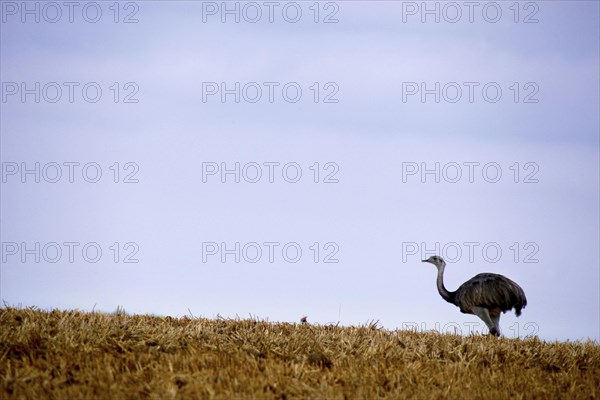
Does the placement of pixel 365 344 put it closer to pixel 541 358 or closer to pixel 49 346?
pixel 541 358

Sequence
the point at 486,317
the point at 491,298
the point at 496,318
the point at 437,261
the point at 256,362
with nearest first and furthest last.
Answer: the point at 256,362 < the point at 491,298 < the point at 486,317 < the point at 496,318 < the point at 437,261

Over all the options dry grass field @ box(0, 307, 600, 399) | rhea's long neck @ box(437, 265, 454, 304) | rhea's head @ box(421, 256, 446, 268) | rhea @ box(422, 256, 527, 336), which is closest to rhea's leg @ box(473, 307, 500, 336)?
rhea @ box(422, 256, 527, 336)

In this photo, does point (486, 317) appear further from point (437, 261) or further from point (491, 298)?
point (437, 261)

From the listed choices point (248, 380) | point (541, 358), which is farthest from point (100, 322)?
point (541, 358)

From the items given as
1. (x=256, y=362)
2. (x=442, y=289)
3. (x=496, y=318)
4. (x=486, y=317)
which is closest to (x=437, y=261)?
(x=442, y=289)

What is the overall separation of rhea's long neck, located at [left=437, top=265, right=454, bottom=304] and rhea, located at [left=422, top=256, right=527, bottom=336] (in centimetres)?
81

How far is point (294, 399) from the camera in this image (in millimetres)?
8430

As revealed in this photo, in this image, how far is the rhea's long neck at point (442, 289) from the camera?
21688mm

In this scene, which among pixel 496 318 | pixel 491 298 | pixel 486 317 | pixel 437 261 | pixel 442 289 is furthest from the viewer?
pixel 437 261

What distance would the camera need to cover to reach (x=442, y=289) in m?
22.1

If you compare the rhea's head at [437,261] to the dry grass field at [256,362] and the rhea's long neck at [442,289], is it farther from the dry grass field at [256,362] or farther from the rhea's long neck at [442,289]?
the dry grass field at [256,362]

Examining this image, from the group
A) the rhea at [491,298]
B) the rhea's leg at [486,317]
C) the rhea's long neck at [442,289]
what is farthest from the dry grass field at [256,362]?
the rhea's long neck at [442,289]

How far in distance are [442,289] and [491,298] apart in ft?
8.01

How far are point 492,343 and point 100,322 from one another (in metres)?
6.12
